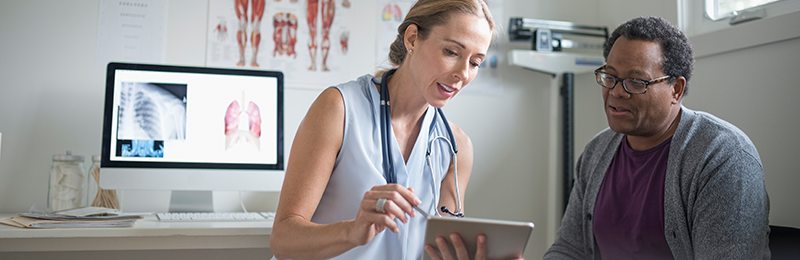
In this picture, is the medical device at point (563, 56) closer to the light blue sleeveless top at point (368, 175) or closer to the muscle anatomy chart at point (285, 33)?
the muscle anatomy chart at point (285, 33)

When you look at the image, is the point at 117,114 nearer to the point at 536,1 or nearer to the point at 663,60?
the point at 663,60

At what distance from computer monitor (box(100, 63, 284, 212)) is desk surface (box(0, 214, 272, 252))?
0.62ft

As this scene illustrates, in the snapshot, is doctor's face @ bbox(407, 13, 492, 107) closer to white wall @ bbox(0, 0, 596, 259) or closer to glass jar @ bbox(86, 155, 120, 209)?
white wall @ bbox(0, 0, 596, 259)

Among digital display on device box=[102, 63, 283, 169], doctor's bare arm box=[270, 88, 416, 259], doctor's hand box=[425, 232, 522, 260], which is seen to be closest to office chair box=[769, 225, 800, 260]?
doctor's hand box=[425, 232, 522, 260]

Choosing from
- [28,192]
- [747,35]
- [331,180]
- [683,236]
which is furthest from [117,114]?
[747,35]

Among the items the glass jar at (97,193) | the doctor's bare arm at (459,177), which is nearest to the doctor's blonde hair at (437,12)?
the doctor's bare arm at (459,177)

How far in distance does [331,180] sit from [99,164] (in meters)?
1.02

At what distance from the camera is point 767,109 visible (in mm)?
1525

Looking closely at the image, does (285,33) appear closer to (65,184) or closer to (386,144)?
(65,184)

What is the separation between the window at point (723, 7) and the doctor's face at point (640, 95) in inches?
29.4

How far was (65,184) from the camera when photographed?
161cm

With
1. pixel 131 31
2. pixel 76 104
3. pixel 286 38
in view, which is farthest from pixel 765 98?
pixel 76 104

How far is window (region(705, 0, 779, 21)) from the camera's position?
5.76 feet

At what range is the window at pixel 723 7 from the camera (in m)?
1.76
